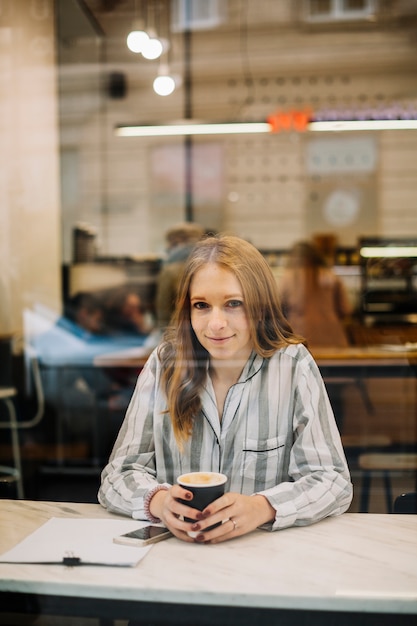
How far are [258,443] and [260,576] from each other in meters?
0.40

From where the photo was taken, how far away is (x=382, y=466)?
2684 millimetres

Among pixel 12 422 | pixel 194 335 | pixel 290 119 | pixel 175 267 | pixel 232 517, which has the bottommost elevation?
pixel 12 422

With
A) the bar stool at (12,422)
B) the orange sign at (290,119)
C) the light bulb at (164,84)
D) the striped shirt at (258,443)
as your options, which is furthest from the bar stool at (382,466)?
the light bulb at (164,84)

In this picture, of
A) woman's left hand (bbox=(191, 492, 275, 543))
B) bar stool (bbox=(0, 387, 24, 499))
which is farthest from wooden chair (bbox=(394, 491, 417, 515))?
bar stool (bbox=(0, 387, 24, 499))

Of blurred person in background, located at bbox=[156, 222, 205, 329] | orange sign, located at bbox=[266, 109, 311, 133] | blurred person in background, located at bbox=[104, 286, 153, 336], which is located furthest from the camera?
orange sign, located at bbox=[266, 109, 311, 133]

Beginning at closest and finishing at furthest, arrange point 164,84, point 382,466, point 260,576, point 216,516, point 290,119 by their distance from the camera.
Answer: point 260,576 < point 216,516 < point 382,466 < point 164,84 < point 290,119

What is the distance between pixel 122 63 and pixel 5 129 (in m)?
4.18

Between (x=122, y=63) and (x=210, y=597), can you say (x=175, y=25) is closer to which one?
(x=122, y=63)

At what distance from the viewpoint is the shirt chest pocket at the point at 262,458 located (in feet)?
5.01

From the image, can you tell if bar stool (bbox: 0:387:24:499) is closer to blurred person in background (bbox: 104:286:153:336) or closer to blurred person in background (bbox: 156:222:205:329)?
blurred person in background (bbox: 156:222:205:329)

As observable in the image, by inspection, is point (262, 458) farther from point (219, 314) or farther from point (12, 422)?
point (12, 422)

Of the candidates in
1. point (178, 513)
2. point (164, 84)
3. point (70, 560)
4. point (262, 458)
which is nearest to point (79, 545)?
point (70, 560)

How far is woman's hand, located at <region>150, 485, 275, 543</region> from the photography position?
50.6 inches

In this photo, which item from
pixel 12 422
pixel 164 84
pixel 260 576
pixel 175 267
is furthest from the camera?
pixel 164 84
